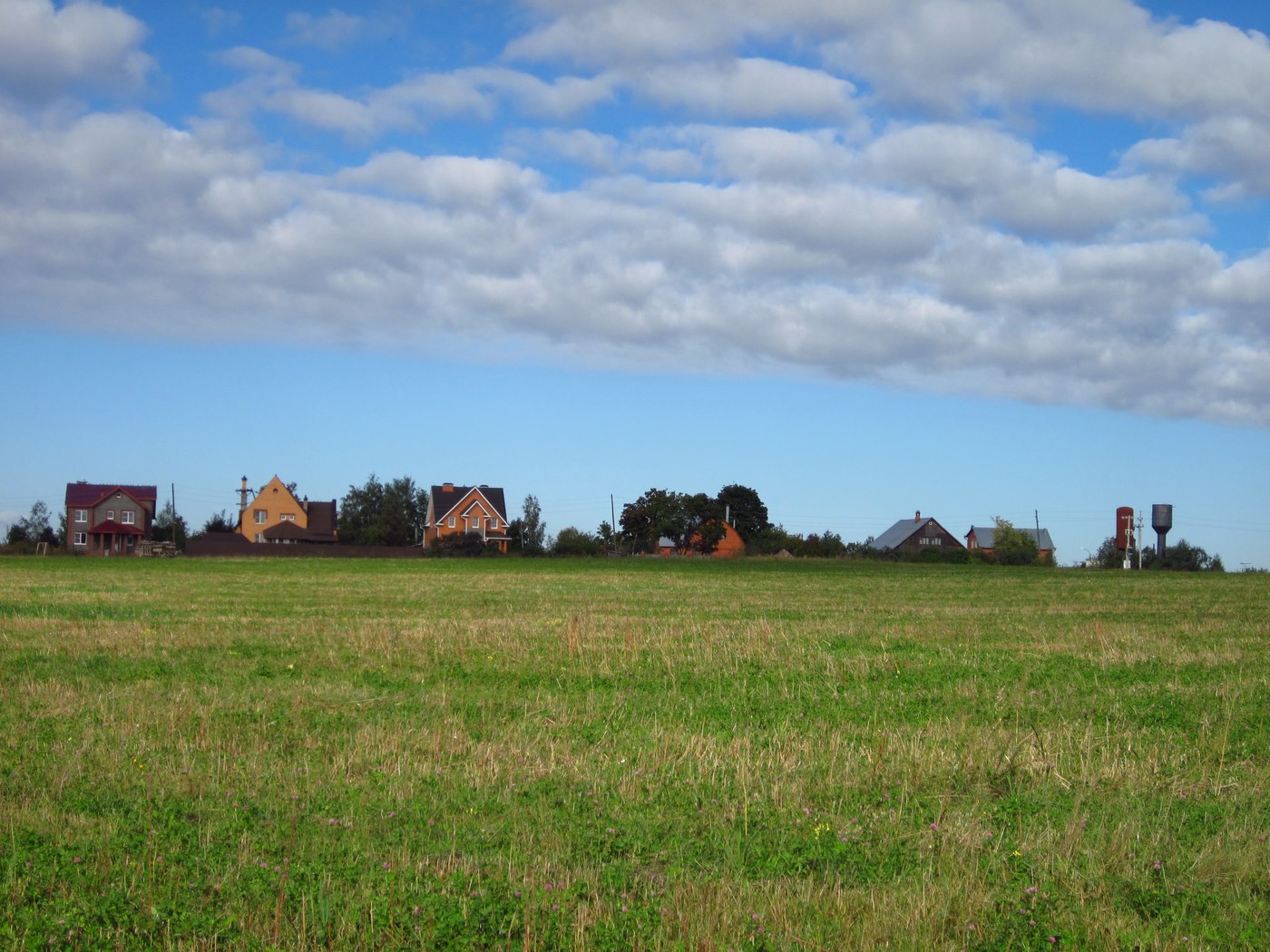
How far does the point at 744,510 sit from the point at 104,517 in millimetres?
72972

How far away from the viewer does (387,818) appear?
29.3ft

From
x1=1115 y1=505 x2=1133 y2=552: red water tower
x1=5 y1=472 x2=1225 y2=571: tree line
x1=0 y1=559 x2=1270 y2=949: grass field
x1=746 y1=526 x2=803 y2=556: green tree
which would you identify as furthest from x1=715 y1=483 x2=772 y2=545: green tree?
x1=0 y1=559 x2=1270 y2=949: grass field

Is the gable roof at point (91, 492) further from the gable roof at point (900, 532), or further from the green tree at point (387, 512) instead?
the gable roof at point (900, 532)

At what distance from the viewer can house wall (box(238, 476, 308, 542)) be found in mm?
143500

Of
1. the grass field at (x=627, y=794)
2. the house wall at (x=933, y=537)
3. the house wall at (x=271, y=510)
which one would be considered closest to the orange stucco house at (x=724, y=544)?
the house wall at (x=933, y=537)

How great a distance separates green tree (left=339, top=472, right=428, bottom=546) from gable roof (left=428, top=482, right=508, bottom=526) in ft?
18.4

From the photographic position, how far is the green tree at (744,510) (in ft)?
489

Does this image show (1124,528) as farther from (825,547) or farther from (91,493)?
(91,493)

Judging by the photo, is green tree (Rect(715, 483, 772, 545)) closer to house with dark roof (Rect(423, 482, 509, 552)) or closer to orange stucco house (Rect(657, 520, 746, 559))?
orange stucco house (Rect(657, 520, 746, 559))

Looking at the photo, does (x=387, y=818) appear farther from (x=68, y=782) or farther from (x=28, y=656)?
(x=28, y=656)

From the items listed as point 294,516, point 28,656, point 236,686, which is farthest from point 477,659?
point 294,516

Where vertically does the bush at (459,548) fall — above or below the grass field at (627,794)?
above

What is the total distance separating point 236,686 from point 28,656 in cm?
524

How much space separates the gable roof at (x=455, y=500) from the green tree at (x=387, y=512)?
5618mm
